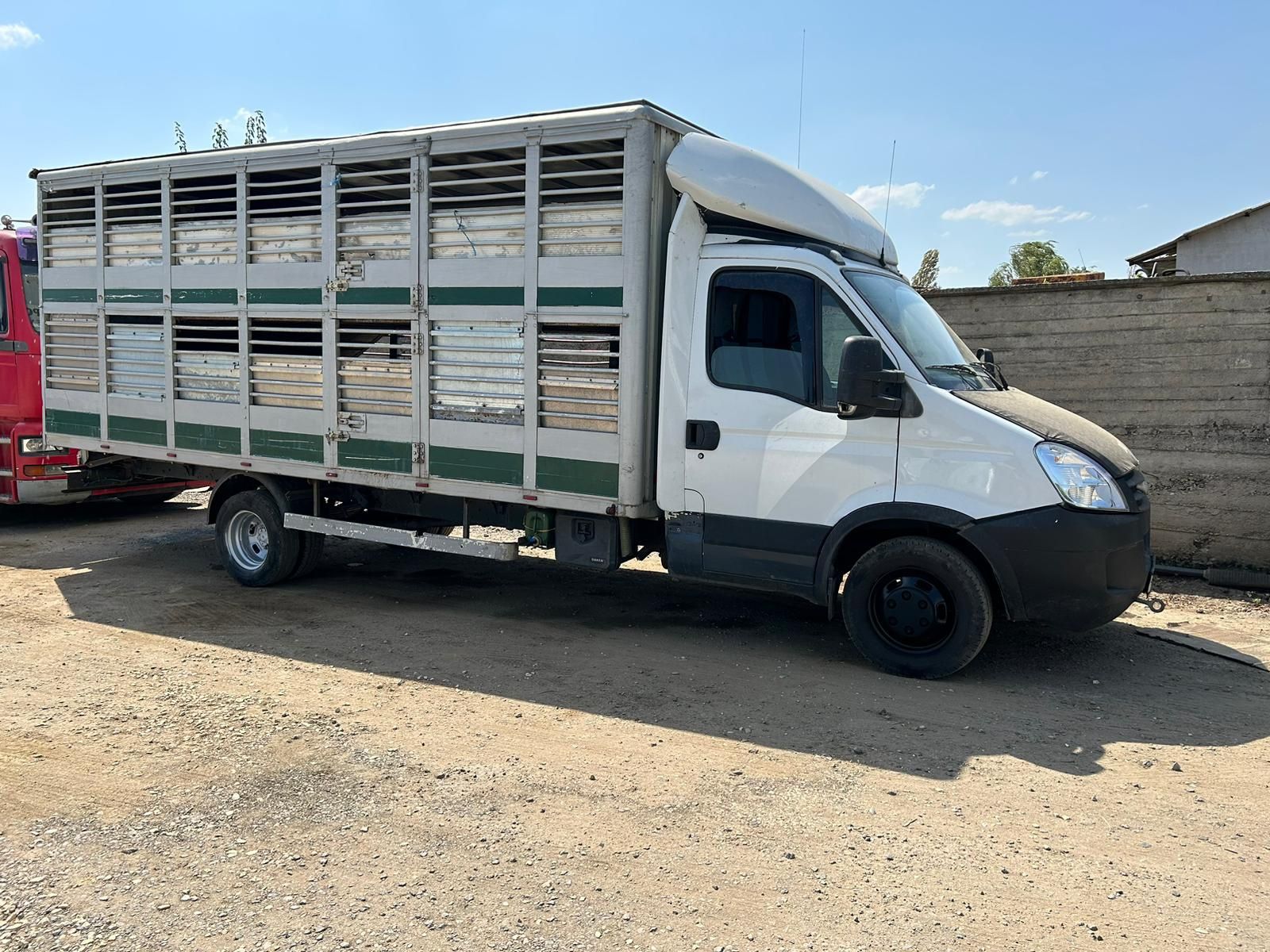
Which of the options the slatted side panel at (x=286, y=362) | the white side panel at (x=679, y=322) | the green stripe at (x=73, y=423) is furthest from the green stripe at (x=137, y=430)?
the white side panel at (x=679, y=322)

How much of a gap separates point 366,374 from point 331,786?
3.68 metres

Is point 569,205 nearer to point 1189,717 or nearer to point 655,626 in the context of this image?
point 655,626

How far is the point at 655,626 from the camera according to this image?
7.08 m

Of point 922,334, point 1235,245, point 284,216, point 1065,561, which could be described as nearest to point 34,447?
point 284,216

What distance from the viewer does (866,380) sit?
18.1ft

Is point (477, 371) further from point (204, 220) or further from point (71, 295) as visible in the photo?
point (71, 295)

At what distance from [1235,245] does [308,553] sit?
66.8 feet

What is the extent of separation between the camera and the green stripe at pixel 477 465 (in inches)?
Answer: 264

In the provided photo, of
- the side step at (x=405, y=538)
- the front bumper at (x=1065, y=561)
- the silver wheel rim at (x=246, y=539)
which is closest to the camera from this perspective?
the front bumper at (x=1065, y=561)

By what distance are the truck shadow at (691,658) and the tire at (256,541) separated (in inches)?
7.3

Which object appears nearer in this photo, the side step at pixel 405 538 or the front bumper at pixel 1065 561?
the front bumper at pixel 1065 561

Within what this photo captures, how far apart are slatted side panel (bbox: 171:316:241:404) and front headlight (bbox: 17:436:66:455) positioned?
305 centimetres

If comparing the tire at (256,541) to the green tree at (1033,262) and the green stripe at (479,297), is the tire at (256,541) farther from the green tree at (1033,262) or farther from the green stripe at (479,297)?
the green tree at (1033,262)

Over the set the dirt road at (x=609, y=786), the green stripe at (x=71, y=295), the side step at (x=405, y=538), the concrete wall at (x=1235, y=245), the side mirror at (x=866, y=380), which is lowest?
the dirt road at (x=609, y=786)
